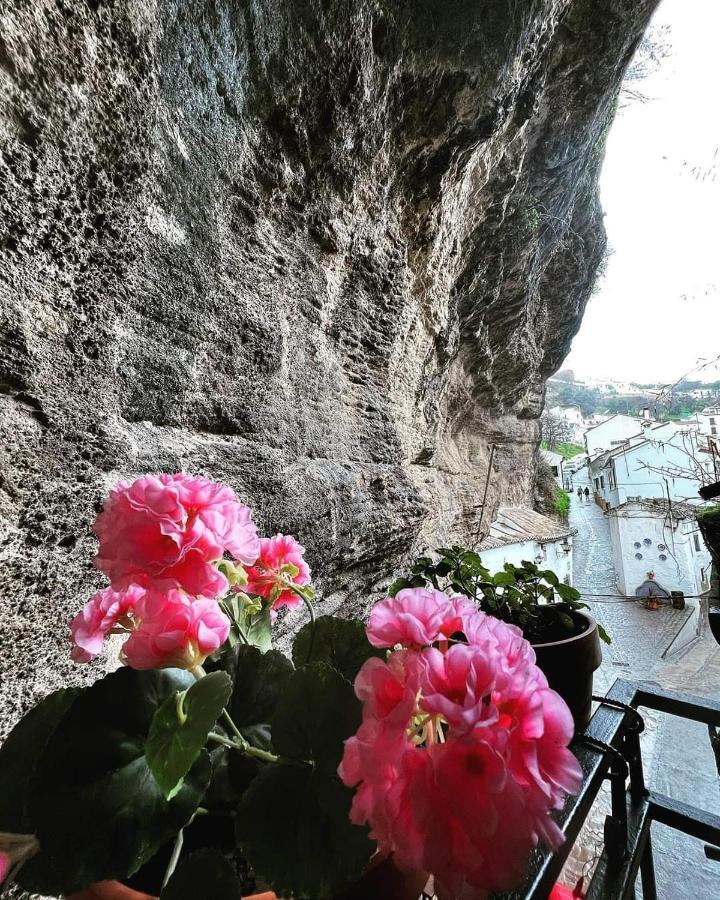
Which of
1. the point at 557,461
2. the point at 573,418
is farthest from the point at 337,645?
the point at 573,418

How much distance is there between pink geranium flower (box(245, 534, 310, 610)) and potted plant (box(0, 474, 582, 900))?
0.09m

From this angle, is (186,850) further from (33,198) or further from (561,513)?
(561,513)

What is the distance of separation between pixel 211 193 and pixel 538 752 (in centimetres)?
75

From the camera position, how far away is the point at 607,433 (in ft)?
20.8

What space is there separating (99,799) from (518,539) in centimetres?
284

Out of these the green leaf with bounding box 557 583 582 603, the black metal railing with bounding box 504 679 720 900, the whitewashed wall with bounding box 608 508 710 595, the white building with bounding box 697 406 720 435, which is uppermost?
the white building with bounding box 697 406 720 435

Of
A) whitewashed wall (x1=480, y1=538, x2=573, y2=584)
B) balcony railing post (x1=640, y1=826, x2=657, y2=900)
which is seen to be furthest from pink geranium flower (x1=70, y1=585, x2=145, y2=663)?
whitewashed wall (x1=480, y1=538, x2=573, y2=584)

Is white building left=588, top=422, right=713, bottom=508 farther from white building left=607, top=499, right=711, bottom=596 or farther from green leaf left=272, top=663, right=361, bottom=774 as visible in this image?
green leaf left=272, top=663, right=361, bottom=774

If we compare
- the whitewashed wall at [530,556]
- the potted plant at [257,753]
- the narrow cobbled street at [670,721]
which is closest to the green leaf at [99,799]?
the potted plant at [257,753]

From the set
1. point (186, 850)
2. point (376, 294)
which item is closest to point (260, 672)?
point (186, 850)

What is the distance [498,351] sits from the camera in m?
2.15

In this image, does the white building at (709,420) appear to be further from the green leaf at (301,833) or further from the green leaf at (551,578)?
the green leaf at (301,833)

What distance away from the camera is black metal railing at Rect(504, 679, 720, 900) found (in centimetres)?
40

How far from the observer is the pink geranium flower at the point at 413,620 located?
238mm
